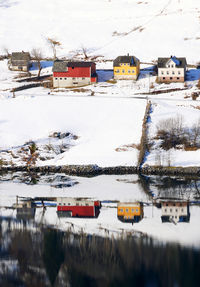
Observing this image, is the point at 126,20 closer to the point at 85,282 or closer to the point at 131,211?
the point at 131,211

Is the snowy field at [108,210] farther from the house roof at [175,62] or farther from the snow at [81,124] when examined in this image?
the house roof at [175,62]

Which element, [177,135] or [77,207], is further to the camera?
[177,135]

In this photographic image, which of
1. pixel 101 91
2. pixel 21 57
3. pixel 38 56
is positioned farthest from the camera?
pixel 38 56

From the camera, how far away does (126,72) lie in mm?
60469

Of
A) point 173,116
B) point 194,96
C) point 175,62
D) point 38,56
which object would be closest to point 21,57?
point 38,56

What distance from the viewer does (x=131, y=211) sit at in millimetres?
35188

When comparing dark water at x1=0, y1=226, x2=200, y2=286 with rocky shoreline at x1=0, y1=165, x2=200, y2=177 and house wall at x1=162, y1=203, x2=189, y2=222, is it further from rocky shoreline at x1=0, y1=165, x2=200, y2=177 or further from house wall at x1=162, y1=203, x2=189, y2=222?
rocky shoreline at x1=0, y1=165, x2=200, y2=177

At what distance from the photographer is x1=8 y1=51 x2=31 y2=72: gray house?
221 feet

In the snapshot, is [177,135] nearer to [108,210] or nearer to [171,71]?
[108,210]

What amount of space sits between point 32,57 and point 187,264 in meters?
50.4

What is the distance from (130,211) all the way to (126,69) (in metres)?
28.0

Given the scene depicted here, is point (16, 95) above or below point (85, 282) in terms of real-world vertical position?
above

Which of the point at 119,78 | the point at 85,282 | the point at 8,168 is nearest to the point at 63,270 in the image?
the point at 85,282

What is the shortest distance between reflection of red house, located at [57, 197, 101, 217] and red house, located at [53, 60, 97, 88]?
24.1 meters
